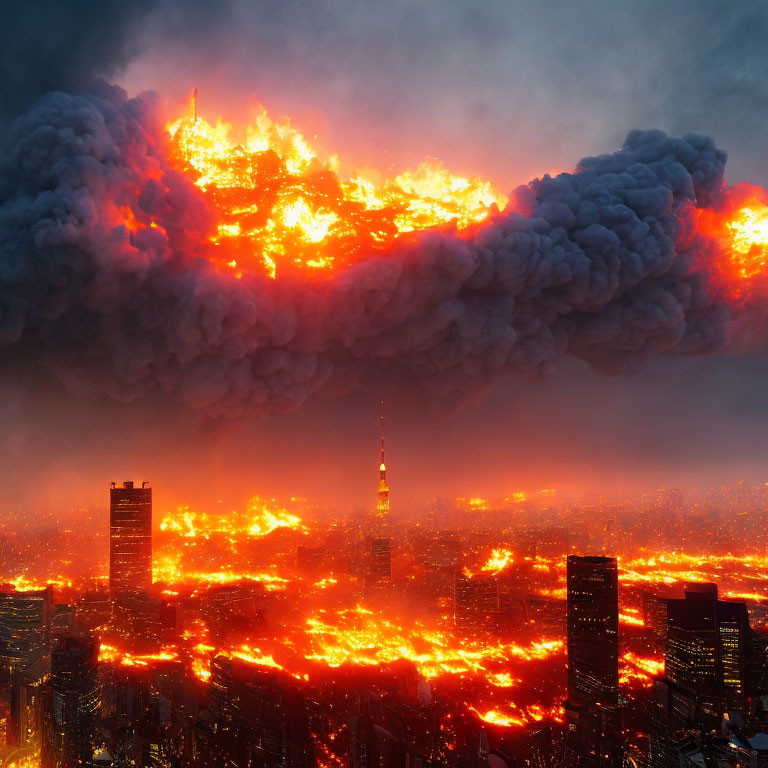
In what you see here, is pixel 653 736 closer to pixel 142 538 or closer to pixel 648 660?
pixel 648 660

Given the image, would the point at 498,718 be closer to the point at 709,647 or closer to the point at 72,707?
the point at 709,647

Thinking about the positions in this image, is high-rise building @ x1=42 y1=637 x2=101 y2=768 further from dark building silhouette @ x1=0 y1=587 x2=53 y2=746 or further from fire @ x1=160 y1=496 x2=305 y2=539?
fire @ x1=160 y1=496 x2=305 y2=539

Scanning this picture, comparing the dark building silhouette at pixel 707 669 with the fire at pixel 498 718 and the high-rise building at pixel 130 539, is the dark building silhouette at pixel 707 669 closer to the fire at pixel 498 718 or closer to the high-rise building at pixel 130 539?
the fire at pixel 498 718

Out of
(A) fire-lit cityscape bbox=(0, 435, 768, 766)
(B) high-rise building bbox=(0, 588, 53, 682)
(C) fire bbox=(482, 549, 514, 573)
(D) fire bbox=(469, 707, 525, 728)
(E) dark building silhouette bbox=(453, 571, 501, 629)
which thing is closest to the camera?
(A) fire-lit cityscape bbox=(0, 435, 768, 766)

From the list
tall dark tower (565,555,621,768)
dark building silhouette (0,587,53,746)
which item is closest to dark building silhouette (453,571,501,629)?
tall dark tower (565,555,621,768)

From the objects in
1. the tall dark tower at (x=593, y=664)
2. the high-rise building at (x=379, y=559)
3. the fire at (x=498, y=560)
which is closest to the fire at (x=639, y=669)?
the tall dark tower at (x=593, y=664)

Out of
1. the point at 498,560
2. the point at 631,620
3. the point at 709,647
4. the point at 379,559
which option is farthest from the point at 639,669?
the point at 379,559
